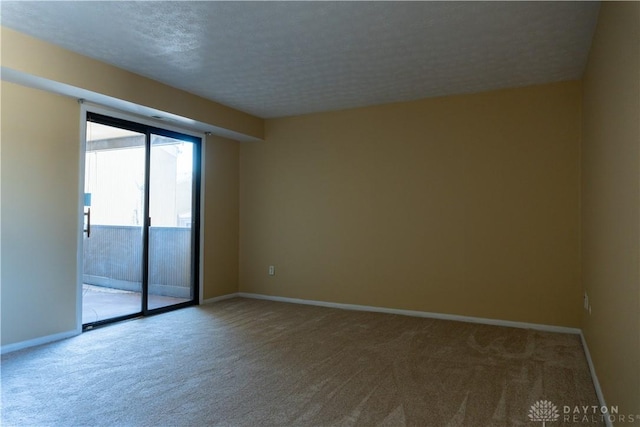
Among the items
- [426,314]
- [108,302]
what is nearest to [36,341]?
[108,302]

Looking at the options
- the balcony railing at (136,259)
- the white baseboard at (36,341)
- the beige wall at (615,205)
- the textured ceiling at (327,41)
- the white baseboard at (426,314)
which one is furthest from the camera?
the balcony railing at (136,259)

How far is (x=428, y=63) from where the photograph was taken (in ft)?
12.3

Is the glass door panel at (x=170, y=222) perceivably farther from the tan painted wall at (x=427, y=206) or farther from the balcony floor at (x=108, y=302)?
the tan painted wall at (x=427, y=206)

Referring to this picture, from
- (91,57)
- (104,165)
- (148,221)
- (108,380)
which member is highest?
(91,57)

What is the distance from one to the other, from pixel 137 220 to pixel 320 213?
7.54 ft

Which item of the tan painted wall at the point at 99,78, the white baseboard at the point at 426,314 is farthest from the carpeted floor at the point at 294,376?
the tan painted wall at the point at 99,78

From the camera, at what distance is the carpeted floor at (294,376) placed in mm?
2400

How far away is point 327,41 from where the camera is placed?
3289 mm

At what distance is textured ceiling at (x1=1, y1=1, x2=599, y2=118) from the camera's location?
2.80 m

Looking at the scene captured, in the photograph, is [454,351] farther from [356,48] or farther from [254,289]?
[254,289]

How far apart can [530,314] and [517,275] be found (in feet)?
1.38

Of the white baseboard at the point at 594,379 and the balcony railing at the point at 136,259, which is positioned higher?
the balcony railing at the point at 136,259

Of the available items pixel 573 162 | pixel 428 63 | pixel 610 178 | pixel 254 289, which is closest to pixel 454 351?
pixel 610 178

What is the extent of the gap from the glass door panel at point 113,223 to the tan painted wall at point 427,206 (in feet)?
5.68
